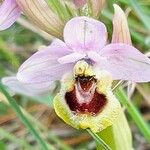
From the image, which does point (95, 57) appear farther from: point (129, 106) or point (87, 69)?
point (129, 106)

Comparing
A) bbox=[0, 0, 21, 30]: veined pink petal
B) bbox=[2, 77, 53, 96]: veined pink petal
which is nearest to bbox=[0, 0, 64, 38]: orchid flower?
bbox=[0, 0, 21, 30]: veined pink petal

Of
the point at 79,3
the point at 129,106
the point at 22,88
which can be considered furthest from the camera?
the point at 22,88

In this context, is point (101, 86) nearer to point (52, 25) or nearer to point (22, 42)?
point (52, 25)

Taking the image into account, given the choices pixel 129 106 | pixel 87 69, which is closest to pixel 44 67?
pixel 87 69

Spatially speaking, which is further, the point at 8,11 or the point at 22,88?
the point at 22,88

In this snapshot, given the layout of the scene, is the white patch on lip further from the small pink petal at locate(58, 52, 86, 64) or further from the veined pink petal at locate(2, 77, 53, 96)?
the veined pink petal at locate(2, 77, 53, 96)

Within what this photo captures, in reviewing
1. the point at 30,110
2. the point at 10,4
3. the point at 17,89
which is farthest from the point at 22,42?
the point at 10,4

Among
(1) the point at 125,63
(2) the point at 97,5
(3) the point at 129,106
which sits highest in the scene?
(2) the point at 97,5
